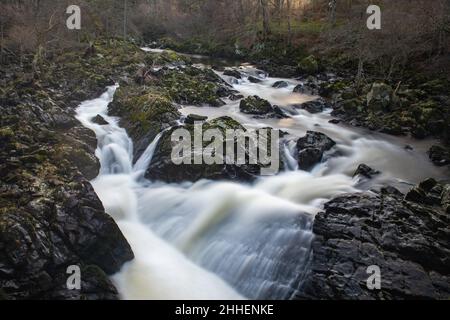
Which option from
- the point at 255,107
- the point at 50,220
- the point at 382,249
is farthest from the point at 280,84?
the point at 50,220

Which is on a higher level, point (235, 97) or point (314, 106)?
point (235, 97)

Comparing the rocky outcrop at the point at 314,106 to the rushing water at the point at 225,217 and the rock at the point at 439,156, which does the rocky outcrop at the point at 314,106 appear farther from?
the rock at the point at 439,156

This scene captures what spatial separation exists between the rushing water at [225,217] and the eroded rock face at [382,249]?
1.57 feet

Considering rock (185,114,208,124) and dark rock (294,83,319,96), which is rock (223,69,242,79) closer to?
dark rock (294,83,319,96)

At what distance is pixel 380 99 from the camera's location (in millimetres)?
21312

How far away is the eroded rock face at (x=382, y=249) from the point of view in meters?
8.45

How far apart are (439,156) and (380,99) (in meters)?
6.16

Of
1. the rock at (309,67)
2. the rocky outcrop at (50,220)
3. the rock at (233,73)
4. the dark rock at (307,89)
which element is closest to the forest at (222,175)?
the rocky outcrop at (50,220)

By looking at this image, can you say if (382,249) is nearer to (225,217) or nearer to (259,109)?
(225,217)

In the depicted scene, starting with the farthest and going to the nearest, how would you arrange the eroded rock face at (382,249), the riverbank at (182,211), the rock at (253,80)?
the rock at (253,80), the riverbank at (182,211), the eroded rock face at (382,249)

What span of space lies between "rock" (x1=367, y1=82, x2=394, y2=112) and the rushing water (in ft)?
12.0

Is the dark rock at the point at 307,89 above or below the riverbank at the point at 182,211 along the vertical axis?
above

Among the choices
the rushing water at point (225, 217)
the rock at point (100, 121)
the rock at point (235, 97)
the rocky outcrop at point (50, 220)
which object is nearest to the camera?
the rocky outcrop at point (50, 220)

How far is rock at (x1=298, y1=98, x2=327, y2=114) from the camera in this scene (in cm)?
2284
